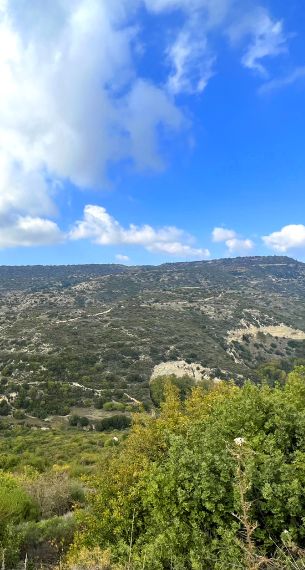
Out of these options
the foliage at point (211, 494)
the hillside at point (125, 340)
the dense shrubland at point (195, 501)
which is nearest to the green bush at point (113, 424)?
the hillside at point (125, 340)

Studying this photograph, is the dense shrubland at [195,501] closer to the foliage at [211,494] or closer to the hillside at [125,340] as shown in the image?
the foliage at [211,494]

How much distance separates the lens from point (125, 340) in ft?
264

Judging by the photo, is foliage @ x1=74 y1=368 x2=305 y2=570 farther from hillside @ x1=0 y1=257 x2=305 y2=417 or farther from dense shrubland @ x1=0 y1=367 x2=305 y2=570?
hillside @ x1=0 y1=257 x2=305 y2=417

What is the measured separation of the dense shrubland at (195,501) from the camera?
834cm

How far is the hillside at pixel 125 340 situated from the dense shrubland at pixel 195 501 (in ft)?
131

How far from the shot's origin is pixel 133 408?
173 feet

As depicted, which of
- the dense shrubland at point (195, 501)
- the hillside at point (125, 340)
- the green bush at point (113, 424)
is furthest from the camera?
the hillside at point (125, 340)

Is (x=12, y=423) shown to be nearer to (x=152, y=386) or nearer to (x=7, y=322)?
(x=152, y=386)

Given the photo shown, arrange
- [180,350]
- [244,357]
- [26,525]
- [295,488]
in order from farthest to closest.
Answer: [244,357]
[180,350]
[26,525]
[295,488]

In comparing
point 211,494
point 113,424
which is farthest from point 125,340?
point 211,494

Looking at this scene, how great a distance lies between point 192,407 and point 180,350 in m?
63.5

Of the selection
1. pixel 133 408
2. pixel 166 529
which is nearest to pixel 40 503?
pixel 166 529

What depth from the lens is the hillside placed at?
58875 millimetres

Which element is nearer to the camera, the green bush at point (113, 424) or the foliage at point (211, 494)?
the foliage at point (211, 494)
